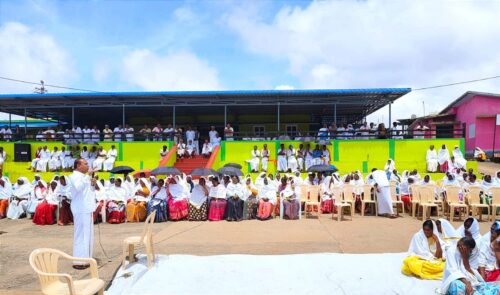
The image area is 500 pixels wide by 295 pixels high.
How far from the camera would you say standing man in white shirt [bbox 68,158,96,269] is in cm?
608

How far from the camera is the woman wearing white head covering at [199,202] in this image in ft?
34.8

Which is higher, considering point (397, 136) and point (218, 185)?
point (397, 136)

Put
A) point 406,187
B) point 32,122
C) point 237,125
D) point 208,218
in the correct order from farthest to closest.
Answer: point 32,122 → point 237,125 → point 406,187 → point 208,218

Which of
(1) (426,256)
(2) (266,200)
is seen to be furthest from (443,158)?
(1) (426,256)

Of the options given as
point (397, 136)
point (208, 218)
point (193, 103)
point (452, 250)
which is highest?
point (193, 103)

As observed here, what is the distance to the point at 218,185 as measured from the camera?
10852 mm

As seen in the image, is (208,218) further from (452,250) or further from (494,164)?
(494,164)

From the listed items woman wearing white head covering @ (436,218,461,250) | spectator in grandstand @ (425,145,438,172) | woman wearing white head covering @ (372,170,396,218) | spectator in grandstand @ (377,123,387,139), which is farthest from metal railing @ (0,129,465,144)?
woman wearing white head covering @ (436,218,461,250)

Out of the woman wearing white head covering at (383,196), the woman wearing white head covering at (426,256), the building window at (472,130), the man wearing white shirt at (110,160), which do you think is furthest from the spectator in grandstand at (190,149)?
the building window at (472,130)

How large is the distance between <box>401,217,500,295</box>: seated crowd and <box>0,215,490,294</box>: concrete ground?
4.68ft

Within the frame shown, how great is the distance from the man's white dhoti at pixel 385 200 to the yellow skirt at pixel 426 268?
5.46m

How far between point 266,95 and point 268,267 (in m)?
14.6

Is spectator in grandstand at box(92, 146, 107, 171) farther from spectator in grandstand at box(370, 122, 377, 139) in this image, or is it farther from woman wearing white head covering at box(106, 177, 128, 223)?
spectator in grandstand at box(370, 122, 377, 139)

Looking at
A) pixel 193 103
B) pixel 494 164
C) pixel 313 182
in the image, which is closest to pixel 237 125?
pixel 193 103
